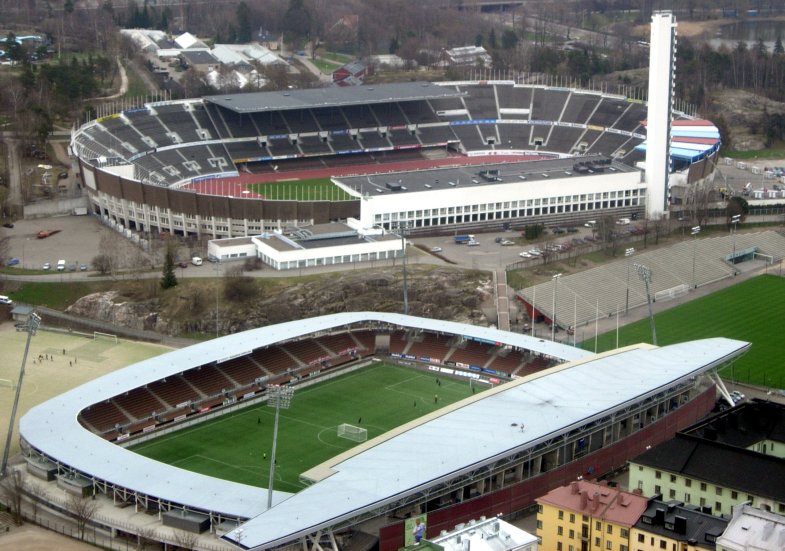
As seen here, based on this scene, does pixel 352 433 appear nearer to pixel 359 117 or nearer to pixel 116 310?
pixel 116 310

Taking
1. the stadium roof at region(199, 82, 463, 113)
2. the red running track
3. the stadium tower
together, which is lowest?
the red running track

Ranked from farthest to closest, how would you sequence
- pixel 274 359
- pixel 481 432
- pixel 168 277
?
pixel 168 277, pixel 274 359, pixel 481 432

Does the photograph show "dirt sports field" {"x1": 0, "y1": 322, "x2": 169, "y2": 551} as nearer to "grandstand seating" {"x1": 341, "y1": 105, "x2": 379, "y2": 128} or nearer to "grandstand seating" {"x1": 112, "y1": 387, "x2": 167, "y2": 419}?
"grandstand seating" {"x1": 112, "y1": 387, "x2": 167, "y2": 419}

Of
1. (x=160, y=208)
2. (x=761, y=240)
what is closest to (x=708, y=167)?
(x=761, y=240)

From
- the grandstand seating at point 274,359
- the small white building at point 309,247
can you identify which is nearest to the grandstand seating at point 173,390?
the grandstand seating at point 274,359

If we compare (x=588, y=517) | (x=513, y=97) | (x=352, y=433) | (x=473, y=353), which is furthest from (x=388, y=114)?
(x=588, y=517)

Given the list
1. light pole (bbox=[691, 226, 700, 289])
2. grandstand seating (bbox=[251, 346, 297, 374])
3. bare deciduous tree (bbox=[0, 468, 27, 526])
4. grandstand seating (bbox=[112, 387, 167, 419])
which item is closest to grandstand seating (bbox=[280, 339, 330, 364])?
grandstand seating (bbox=[251, 346, 297, 374])
